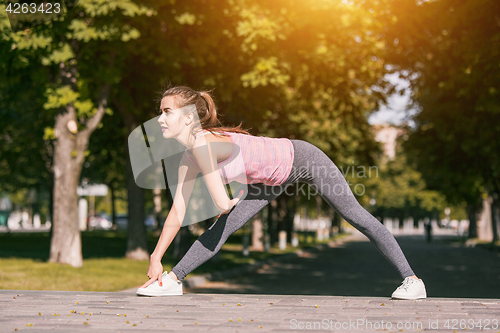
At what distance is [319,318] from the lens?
12.1ft

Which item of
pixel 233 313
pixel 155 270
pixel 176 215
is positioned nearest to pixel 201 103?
pixel 176 215

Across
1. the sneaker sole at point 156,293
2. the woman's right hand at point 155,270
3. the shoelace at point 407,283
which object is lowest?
the sneaker sole at point 156,293

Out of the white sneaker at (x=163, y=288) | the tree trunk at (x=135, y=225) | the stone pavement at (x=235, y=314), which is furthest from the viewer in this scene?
the tree trunk at (x=135, y=225)

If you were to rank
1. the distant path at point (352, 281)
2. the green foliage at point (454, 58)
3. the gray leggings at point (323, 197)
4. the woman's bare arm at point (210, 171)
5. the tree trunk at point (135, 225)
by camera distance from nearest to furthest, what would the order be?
1. the woman's bare arm at point (210, 171)
2. the gray leggings at point (323, 197)
3. the green foliage at point (454, 58)
4. the distant path at point (352, 281)
5. the tree trunk at point (135, 225)

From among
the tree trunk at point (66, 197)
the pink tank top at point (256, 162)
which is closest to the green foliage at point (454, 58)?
the tree trunk at point (66, 197)

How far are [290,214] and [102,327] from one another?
109ft

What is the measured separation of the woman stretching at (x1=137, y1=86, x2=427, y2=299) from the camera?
403cm

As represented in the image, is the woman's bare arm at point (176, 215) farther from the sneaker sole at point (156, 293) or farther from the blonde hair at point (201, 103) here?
the blonde hair at point (201, 103)

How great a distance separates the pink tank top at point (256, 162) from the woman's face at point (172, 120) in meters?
0.17

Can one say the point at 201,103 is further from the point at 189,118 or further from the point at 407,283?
the point at 407,283

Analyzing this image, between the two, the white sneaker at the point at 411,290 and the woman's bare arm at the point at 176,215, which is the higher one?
the woman's bare arm at the point at 176,215

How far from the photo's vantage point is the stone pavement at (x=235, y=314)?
340 centimetres

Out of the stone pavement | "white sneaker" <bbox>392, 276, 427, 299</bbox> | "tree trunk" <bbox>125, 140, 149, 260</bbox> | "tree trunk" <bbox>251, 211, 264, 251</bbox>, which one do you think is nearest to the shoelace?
"white sneaker" <bbox>392, 276, 427, 299</bbox>

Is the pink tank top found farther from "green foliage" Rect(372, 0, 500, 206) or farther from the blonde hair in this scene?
"green foliage" Rect(372, 0, 500, 206)
